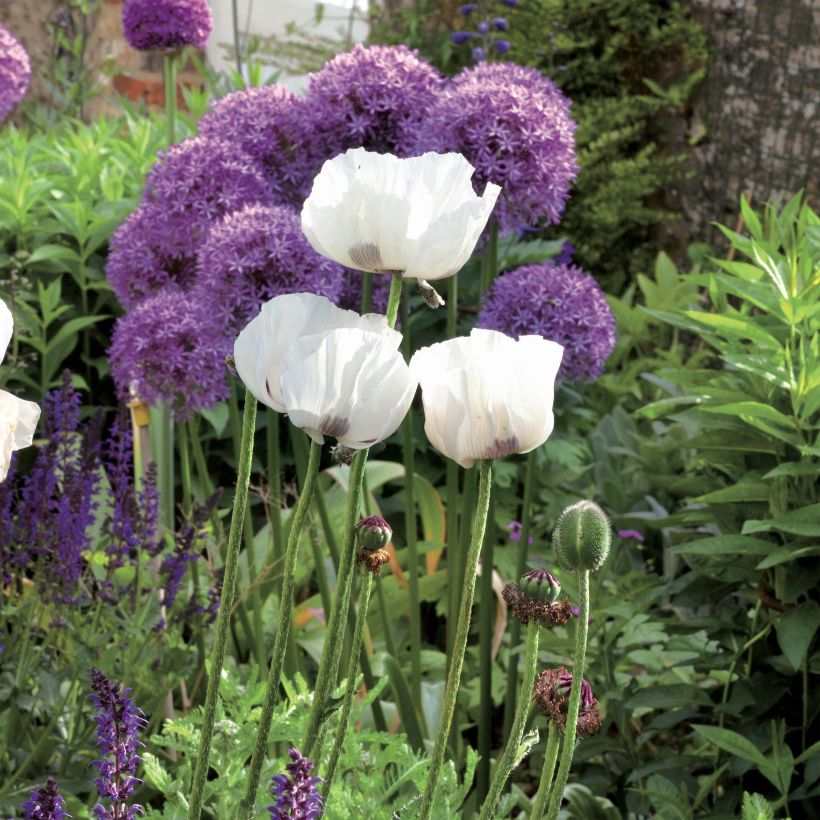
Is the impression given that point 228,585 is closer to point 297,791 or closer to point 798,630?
point 297,791

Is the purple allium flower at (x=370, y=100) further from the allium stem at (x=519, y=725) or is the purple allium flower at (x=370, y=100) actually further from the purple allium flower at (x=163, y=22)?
the allium stem at (x=519, y=725)

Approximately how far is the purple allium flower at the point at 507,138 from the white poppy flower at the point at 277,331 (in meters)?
1.01

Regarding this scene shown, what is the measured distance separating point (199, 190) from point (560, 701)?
133cm

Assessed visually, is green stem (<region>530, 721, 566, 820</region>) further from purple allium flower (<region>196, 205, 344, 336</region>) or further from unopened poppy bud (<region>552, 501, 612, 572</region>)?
purple allium flower (<region>196, 205, 344, 336</region>)

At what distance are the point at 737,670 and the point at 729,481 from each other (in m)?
0.37

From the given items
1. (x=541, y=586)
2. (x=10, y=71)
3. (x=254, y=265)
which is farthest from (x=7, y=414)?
(x=10, y=71)

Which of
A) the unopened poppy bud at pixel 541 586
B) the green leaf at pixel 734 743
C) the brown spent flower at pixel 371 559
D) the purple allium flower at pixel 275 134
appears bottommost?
the green leaf at pixel 734 743

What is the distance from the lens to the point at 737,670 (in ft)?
6.92

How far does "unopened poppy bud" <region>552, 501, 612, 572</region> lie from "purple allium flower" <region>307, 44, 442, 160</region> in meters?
1.20

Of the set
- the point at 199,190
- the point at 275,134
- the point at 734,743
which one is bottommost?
the point at 734,743

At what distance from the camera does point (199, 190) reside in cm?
212

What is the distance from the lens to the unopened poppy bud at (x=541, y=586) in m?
1.03

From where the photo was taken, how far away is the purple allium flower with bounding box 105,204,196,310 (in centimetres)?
217

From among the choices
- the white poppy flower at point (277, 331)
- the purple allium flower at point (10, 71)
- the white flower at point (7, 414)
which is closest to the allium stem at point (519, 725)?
the white poppy flower at point (277, 331)
